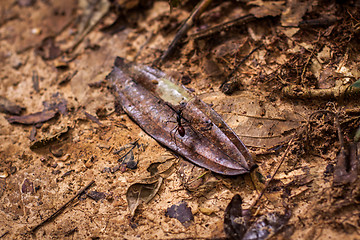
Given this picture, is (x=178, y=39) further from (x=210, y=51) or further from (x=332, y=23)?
(x=332, y=23)

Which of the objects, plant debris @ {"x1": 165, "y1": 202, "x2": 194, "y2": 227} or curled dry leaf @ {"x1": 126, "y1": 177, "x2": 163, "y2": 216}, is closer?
plant debris @ {"x1": 165, "y1": 202, "x2": 194, "y2": 227}

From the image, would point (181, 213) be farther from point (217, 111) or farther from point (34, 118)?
point (34, 118)

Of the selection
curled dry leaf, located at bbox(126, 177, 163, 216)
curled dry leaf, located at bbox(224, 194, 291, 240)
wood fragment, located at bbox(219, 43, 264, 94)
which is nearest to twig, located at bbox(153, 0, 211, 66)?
wood fragment, located at bbox(219, 43, 264, 94)

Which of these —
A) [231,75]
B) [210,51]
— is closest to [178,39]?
[210,51]

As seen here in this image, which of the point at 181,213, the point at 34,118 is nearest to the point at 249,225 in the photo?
the point at 181,213

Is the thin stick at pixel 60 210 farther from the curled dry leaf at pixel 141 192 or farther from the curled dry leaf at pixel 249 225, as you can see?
the curled dry leaf at pixel 249 225

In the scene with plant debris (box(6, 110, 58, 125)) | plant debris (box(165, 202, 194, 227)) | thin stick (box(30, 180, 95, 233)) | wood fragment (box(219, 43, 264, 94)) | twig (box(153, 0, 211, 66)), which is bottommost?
thin stick (box(30, 180, 95, 233))

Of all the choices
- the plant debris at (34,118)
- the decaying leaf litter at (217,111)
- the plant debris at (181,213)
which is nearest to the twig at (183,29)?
the decaying leaf litter at (217,111)

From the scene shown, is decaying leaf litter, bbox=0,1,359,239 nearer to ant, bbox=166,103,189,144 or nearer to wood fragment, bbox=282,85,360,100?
wood fragment, bbox=282,85,360,100
